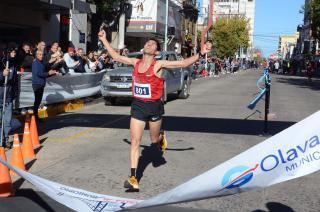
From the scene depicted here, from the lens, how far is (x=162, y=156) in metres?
8.61

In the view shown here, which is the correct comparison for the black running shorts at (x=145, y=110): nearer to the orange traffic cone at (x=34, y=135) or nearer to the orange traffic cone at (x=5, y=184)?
the orange traffic cone at (x=5, y=184)

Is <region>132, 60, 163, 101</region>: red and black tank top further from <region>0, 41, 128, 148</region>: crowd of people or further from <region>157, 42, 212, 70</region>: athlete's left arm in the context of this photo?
<region>0, 41, 128, 148</region>: crowd of people

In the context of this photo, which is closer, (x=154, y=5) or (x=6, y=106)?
(x=6, y=106)

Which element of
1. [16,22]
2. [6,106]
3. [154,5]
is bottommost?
[6,106]

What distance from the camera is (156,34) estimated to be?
4119 centimetres

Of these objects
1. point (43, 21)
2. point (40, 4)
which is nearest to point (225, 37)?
point (43, 21)

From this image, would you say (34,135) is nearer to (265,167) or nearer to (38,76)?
(38,76)

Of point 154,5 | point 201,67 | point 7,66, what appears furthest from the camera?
point 201,67

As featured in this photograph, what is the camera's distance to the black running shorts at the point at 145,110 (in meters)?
6.57

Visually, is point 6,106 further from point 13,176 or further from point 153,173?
point 153,173

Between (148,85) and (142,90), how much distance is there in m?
0.11

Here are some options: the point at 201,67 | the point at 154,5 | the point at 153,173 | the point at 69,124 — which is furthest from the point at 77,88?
the point at 201,67

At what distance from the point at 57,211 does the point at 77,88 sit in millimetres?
10909

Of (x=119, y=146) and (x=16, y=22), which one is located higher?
(x=16, y=22)
